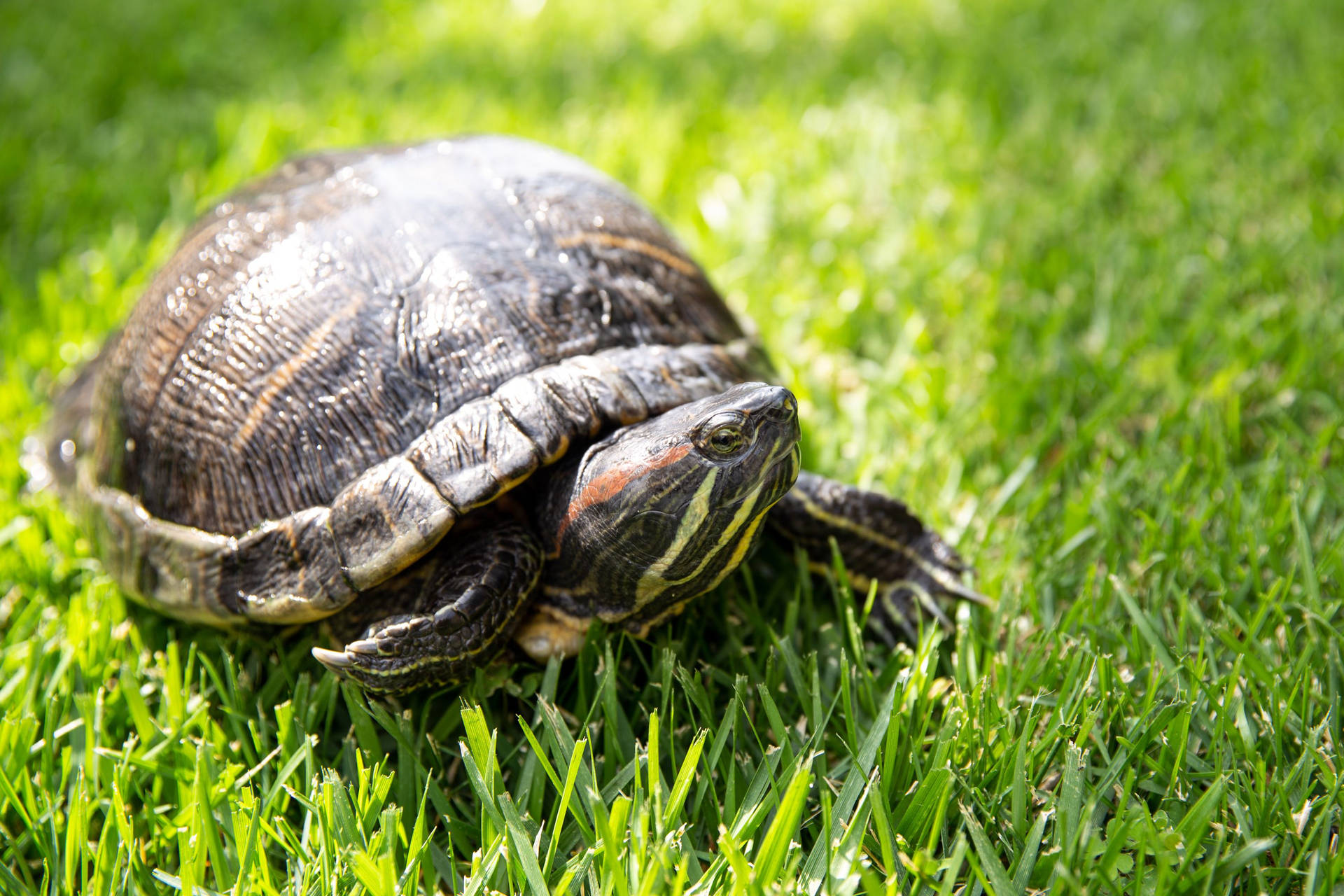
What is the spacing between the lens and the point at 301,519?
2061 mm

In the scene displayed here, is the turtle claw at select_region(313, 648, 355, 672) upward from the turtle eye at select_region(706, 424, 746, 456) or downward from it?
downward

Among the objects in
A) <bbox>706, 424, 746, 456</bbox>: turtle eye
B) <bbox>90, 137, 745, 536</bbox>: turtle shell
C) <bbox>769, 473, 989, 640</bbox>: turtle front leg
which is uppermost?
<bbox>90, 137, 745, 536</bbox>: turtle shell

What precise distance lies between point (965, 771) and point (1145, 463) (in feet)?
4.05

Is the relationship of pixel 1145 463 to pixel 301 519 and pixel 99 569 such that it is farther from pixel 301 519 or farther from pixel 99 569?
pixel 99 569

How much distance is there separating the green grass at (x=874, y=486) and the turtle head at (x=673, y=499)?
0.22m

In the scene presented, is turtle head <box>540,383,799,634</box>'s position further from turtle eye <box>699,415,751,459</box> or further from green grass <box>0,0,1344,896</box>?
green grass <box>0,0,1344,896</box>

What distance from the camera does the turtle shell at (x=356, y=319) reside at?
2.12 m

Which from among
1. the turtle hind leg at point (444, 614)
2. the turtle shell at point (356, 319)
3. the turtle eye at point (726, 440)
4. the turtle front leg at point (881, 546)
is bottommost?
the turtle front leg at point (881, 546)

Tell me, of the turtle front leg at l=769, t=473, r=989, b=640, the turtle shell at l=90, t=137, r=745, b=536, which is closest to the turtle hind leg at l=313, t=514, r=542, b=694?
the turtle shell at l=90, t=137, r=745, b=536

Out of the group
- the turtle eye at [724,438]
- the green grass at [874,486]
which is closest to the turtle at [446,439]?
the turtle eye at [724,438]

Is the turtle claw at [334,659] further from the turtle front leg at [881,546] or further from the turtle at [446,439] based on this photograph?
the turtle front leg at [881,546]

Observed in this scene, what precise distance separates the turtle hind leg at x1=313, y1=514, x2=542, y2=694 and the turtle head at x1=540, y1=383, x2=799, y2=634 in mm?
122

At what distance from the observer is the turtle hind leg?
1.97m

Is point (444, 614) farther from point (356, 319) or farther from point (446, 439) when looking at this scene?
point (356, 319)
